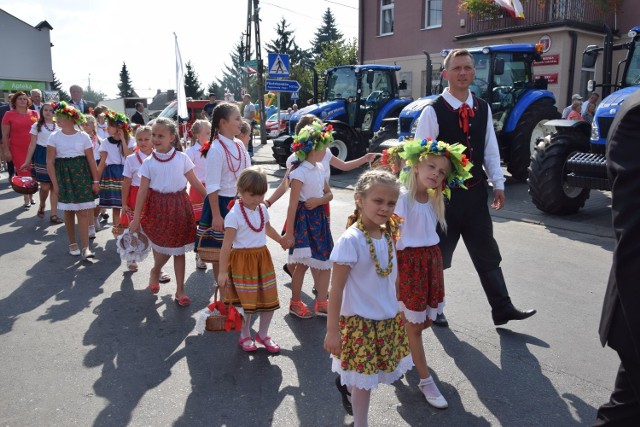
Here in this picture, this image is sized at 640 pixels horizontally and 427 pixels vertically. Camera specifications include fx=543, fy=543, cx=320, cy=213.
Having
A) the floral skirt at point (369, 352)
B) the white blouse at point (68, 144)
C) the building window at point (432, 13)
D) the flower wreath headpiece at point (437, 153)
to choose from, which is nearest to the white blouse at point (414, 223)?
the flower wreath headpiece at point (437, 153)

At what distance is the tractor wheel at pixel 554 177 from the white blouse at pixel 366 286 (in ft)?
19.0

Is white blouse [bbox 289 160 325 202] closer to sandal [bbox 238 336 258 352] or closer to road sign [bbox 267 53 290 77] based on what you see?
sandal [bbox 238 336 258 352]

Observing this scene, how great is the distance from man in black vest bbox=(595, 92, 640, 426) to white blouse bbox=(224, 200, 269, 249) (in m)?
2.48

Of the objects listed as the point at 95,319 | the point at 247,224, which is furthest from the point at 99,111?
the point at 247,224

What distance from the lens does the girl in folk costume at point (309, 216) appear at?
167 inches

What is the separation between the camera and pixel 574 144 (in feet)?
25.6

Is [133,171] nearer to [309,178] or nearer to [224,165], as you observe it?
[224,165]

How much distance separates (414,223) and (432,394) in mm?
1001

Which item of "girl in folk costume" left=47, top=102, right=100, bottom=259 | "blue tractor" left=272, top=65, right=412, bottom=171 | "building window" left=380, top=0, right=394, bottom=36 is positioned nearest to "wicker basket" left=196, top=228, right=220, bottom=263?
"girl in folk costume" left=47, top=102, right=100, bottom=259

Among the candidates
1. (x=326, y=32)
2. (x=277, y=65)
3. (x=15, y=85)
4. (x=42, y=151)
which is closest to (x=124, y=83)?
(x=326, y=32)

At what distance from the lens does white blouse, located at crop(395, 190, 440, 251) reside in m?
3.25

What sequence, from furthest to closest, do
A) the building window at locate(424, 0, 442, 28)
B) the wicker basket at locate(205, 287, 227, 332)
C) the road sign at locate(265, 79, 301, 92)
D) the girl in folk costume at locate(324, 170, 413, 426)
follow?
the building window at locate(424, 0, 442, 28) < the road sign at locate(265, 79, 301, 92) < the wicker basket at locate(205, 287, 227, 332) < the girl in folk costume at locate(324, 170, 413, 426)

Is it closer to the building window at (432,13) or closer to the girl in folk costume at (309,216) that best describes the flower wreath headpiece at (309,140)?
the girl in folk costume at (309,216)

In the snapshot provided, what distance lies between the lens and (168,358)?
151 inches
